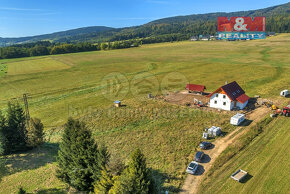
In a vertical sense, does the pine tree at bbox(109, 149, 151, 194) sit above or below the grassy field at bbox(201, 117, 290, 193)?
above

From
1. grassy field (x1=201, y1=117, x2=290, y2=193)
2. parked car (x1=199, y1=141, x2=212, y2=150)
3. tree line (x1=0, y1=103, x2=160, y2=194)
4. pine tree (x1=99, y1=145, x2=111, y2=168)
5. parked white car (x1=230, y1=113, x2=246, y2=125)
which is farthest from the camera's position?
parked white car (x1=230, y1=113, x2=246, y2=125)

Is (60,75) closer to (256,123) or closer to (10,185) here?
(10,185)

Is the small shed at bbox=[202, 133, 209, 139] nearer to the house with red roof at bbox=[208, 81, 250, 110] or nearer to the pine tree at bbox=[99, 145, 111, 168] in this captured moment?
the house with red roof at bbox=[208, 81, 250, 110]

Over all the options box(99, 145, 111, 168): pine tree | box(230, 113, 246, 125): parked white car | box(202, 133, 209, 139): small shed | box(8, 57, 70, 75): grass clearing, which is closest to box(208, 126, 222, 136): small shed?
box(202, 133, 209, 139): small shed

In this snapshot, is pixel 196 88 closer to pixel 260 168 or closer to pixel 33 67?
pixel 260 168

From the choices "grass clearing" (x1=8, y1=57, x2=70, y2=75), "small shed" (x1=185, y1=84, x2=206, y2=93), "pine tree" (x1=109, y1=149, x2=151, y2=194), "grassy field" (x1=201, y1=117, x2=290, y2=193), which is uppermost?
"grass clearing" (x1=8, y1=57, x2=70, y2=75)

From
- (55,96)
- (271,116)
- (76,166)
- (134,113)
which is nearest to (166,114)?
(134,113)

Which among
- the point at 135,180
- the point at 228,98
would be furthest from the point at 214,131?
the point at 135,180
